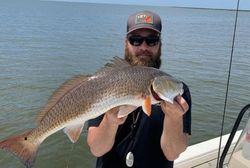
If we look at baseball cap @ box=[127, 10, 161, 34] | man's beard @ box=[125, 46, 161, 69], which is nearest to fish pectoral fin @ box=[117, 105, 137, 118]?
man's beard @ box=[125, 46, 161, 69]

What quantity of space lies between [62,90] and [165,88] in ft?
2.23

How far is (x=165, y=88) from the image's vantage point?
7.06 feet

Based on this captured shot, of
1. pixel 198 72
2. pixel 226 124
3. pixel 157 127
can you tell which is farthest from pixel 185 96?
pixel 198 72

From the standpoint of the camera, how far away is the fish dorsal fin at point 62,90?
229 cm

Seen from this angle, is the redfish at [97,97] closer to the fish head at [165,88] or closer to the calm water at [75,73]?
the fish head at [165,88]

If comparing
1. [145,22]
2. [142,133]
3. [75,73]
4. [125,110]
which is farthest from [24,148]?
[75,73]

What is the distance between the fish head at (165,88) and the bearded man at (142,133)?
1.18 ft

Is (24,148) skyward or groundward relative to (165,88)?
groundward

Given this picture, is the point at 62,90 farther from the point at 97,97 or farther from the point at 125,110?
the point at 125,110

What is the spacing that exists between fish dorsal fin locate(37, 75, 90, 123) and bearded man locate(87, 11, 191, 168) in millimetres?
377

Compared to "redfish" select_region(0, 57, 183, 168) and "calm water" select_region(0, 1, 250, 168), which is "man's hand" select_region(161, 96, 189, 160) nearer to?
"redfish" select_region(0, 57, 183, 168)

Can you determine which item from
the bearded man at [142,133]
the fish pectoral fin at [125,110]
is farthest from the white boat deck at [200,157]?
the fish pectoral fin at [125,110]

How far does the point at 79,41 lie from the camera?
23938 millimetres

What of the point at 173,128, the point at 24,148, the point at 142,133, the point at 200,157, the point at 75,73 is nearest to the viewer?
the point at 24,148
